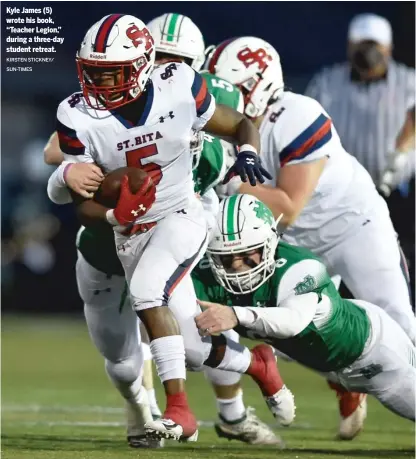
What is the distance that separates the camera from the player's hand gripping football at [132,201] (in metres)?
4.70

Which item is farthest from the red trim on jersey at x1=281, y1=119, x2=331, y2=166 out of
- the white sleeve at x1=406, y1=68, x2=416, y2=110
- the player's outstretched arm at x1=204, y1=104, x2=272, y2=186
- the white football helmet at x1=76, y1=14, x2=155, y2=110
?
the white sleeve at x1=406, y1=68, x2=416, y2=110

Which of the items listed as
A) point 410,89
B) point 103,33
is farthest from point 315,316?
point 410,89

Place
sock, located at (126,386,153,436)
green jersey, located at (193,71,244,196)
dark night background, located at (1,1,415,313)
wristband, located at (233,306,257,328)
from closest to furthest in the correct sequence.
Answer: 1. wristband, located at (233,306,257,328)
2. green jersey, located at (193,71,244,196)
3. sock, located at (126,386,153,436)
4. dark night background, located at (1,1,415,313)

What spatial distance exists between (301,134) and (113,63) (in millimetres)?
1302

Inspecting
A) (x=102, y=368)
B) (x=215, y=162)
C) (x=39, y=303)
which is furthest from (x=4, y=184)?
(x=215, y=162)

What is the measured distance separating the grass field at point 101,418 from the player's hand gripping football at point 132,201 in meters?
0.90

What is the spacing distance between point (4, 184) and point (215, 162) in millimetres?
8599

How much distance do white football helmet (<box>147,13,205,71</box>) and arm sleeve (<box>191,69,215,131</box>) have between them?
2.47 feet

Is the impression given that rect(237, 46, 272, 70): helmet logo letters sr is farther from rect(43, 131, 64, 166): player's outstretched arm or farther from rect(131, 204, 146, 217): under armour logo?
rect(131, 204, 146, 217): under armour logo

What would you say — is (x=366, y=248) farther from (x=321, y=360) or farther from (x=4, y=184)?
(x=4, y=184)

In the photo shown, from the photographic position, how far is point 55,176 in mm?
4844

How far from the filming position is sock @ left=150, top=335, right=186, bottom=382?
15.0ft

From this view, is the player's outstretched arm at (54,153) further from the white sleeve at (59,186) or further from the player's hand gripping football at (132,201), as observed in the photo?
the player's hand gripping football at (132,201)

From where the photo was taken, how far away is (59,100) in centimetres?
1306
